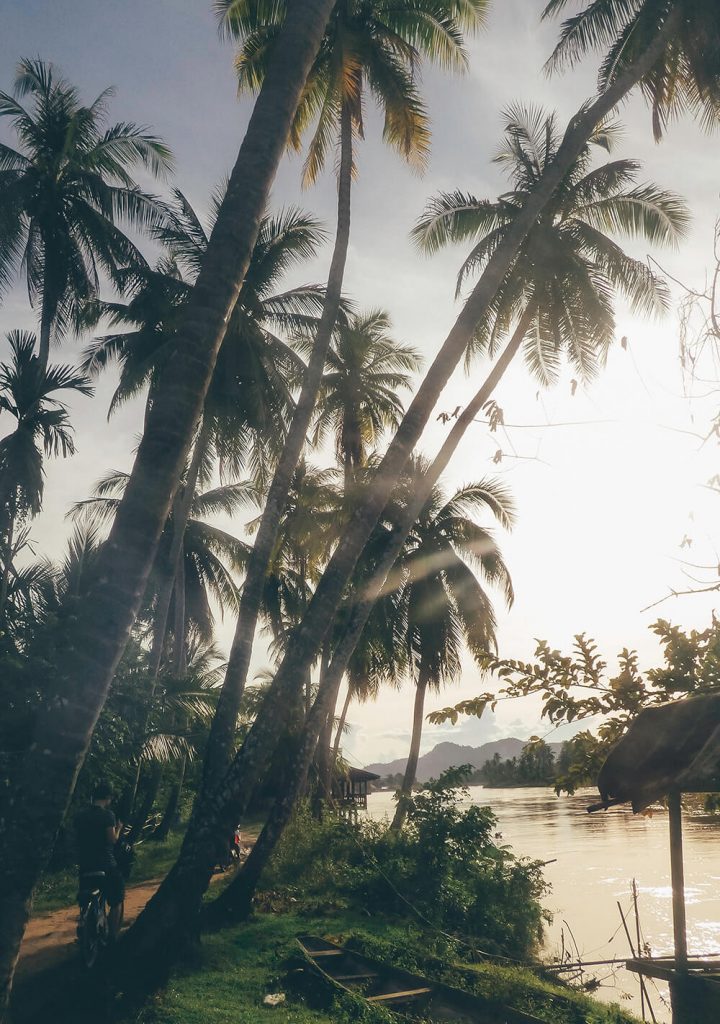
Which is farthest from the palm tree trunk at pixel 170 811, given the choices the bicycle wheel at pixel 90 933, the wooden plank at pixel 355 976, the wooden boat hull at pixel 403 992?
the bicycle wheel at pixel 90 933


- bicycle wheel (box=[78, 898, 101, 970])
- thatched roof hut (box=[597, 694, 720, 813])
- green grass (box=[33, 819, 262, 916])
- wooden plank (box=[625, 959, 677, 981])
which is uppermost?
thatched roof hut (box=[597, 694, 720, 813])

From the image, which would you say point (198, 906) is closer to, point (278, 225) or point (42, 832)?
point (42, 832)

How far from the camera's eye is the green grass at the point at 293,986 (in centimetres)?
657

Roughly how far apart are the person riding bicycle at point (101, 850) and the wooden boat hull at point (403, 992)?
7.06 ft

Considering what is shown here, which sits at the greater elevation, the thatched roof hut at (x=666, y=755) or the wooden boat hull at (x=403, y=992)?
the thatched roof hut at (x=666, y=755)

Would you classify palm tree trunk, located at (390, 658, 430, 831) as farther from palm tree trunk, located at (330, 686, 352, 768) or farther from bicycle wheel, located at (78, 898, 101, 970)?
bicycle wheel, located at (78, 898, 101, 970)

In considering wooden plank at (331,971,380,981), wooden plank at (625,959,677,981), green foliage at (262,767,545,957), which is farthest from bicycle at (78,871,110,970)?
green foliage at (262,767,545,957)

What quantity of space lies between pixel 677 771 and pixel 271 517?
8821mm

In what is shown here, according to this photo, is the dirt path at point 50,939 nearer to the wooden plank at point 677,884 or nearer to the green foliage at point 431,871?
the green foliage at point 431,871

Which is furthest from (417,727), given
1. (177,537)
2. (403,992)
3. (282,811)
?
(403,992)

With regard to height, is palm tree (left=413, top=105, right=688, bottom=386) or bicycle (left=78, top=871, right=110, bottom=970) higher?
palm tree (left=413, top=105, right=688, bottom=386)

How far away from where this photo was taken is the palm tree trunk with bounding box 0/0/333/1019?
14.0ft

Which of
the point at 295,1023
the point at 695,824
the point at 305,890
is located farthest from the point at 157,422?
the point at 695,824

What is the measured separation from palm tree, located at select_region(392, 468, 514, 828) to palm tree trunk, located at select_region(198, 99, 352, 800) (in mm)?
10024
